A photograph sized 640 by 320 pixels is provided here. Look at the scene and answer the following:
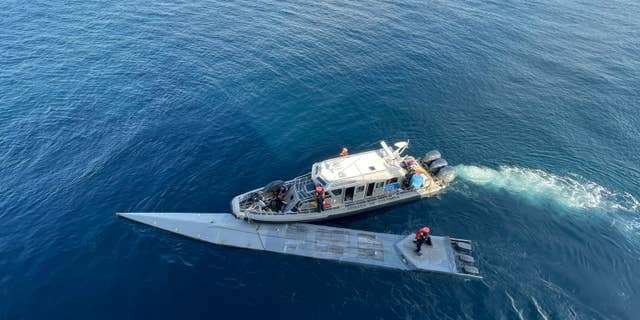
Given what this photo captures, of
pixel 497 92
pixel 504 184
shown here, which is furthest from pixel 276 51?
pixel 504 184

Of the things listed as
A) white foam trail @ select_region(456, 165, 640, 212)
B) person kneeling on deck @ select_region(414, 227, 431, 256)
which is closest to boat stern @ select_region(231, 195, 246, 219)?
person kneeling on deck @ select_region(414, 227, 431, 256)

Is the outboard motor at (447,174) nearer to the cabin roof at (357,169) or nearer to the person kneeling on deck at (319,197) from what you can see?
the cabin roof at (357,169)

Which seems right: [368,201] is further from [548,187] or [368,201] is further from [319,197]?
[548,187]

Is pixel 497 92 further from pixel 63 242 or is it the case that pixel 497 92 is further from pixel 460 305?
pixel 63 242

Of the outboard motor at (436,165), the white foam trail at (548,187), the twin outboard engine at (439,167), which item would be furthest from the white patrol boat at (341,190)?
the white foam trail at (548,187)

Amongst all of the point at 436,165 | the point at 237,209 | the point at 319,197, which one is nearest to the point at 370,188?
the point at 319,197

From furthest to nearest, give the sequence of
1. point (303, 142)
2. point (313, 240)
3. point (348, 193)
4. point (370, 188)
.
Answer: point (303, 142)
point (370, 188)
point (348, 193)
point (313, 240)

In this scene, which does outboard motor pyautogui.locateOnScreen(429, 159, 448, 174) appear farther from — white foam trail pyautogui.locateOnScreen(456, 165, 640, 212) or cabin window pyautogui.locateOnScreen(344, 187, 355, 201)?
cabin window pyautogui.locateOnScreen(344, 187, 355, 201)
